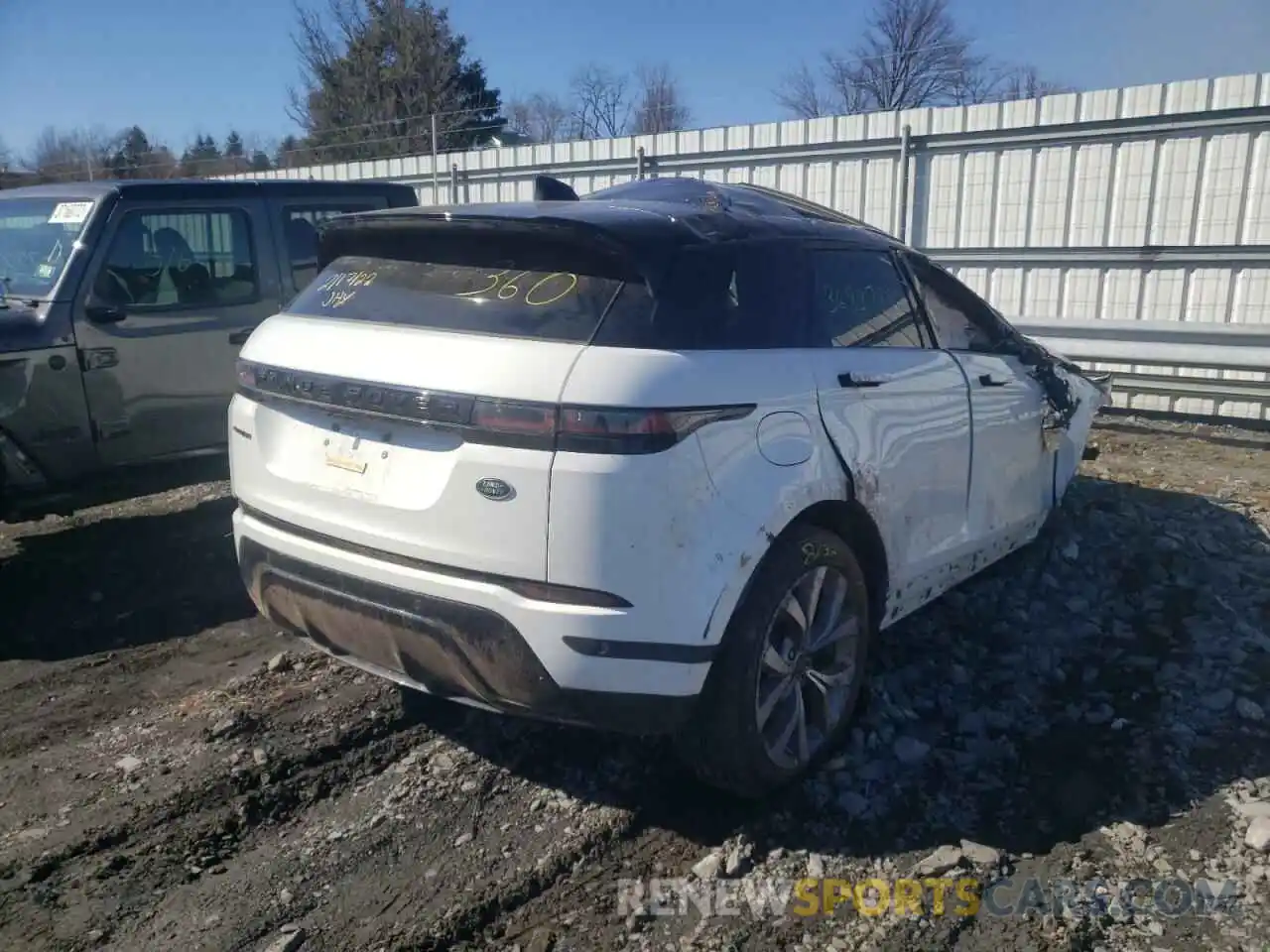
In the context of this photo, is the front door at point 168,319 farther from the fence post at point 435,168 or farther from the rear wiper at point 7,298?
the fence post at point 435,168

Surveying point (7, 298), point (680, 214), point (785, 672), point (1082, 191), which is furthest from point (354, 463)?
point (1082, 191)

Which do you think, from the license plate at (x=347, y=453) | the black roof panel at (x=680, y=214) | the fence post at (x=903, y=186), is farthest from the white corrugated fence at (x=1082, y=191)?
the license plate at (x=347, y=453)

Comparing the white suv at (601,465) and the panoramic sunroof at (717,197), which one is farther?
the panoramic sunroof at (717,197)

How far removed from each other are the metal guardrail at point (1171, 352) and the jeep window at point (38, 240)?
24.0ft

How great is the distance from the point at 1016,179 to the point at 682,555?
8.32m

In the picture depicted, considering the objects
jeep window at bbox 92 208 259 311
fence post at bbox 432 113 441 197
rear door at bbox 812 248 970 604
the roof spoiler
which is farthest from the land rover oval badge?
fence post at bbox 432 113 441 197

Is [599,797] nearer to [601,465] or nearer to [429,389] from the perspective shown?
[601,465]

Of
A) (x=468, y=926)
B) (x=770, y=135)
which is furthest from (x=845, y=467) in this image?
(x=770, y=135)

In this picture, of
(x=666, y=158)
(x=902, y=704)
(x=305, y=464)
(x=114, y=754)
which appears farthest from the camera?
(x=666, y=158)

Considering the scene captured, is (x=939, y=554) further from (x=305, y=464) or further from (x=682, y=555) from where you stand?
(x=305, y=464)

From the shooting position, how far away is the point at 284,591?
10.7ft

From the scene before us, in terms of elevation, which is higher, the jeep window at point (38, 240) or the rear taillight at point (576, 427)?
the jeep window at point (38, 240)

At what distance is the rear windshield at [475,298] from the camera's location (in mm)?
2885

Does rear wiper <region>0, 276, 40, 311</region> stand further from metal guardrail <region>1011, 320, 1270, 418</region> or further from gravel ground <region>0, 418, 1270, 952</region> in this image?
metal guardrail <region>1011, 320, 1270, 418</region>
